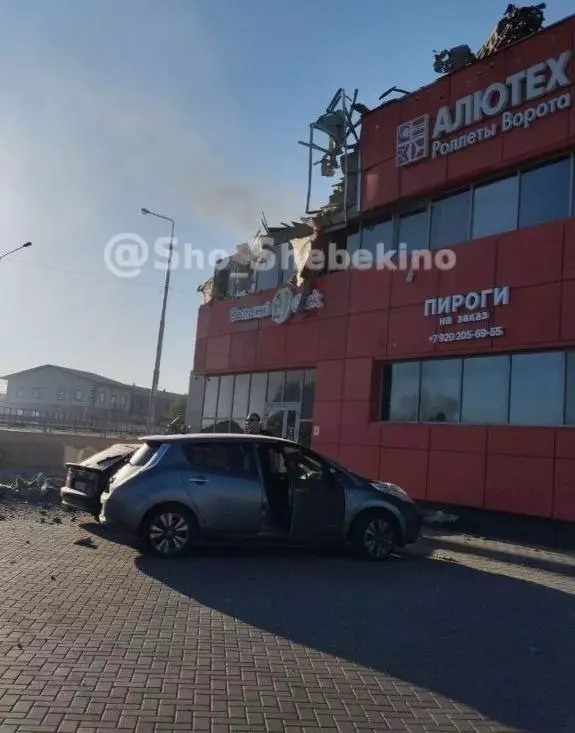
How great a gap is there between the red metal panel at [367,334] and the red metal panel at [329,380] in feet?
1.84

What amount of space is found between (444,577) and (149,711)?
5.96 meters

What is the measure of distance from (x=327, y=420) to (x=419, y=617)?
11.6m

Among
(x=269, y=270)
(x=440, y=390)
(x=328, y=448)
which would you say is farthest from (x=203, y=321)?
(x=440, y=390)

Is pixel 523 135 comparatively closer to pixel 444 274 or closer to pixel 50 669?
pixel 444 274

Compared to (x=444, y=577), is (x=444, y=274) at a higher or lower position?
higher

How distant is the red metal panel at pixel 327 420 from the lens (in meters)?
18.5

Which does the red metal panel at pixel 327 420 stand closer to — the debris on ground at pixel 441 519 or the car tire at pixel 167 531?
the debris on ground at pixel 441 519

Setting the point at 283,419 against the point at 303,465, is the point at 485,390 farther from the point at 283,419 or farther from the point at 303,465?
the point at 283,419

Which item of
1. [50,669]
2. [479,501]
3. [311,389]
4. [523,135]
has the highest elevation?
[523,135]

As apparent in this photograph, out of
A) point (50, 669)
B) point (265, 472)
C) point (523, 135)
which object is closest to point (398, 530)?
point (265, 472)

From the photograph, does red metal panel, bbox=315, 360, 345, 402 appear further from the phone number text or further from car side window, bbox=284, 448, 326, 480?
car side window, bbox=284, 448, 326, 480

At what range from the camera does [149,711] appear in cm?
436

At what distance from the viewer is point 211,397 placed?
81.6ft

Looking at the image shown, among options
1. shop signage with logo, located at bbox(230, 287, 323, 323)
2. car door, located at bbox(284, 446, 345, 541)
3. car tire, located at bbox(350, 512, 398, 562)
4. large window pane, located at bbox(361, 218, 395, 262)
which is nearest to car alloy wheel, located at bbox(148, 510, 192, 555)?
car door, located at bbox(284, 446, 345, 541)
